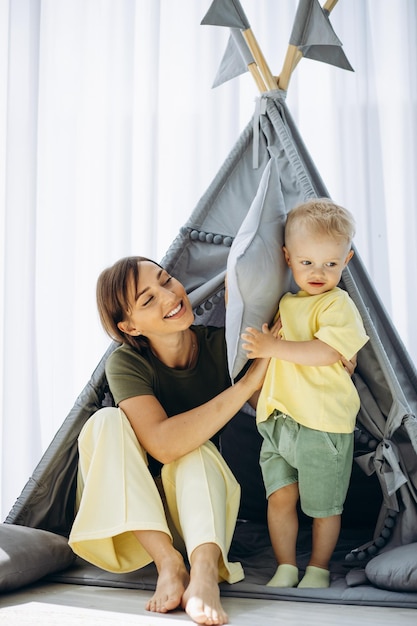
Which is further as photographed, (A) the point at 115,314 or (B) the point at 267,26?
(B) the point at 267,26

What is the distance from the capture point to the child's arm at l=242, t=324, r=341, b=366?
1587 millimetres

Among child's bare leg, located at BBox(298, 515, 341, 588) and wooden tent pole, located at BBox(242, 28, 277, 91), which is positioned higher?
wooden tent pole, located at BBox(242, 28, 277, 91)

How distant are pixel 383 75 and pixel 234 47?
0.72 meters

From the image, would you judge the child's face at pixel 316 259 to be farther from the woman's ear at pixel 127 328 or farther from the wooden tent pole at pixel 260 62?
the wooden tent pole at pixel 260 62

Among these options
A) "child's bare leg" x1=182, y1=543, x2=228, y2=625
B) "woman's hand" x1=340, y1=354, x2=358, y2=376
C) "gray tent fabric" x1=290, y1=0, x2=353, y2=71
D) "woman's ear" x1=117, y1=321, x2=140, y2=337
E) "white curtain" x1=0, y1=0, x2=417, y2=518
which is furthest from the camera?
"white curtain" x1=0, y1=0, x2=417, y2=518

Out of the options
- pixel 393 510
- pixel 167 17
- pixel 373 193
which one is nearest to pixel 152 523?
pixel 393 510

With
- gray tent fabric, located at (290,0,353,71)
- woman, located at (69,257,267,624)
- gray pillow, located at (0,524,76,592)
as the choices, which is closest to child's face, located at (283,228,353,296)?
woman, located at (69,257,267,624)

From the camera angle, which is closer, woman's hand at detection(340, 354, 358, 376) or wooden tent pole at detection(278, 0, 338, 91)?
woman's hand at detection(340, 354, 358, 376)

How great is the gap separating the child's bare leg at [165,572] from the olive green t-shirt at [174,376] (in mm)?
323

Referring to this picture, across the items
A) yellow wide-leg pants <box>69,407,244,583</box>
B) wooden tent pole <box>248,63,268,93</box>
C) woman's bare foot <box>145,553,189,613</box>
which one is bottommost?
woman's bare foot <box>145,553,189,613</box>

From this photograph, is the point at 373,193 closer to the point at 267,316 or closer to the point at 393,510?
the point at 267,316

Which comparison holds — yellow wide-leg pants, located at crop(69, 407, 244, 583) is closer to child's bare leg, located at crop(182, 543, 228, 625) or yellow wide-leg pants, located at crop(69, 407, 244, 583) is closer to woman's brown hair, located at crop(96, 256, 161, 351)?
child's bare leg, located at crop(182, 543, 228, 625)

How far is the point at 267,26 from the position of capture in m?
2.72

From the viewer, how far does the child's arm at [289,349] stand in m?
1.59
